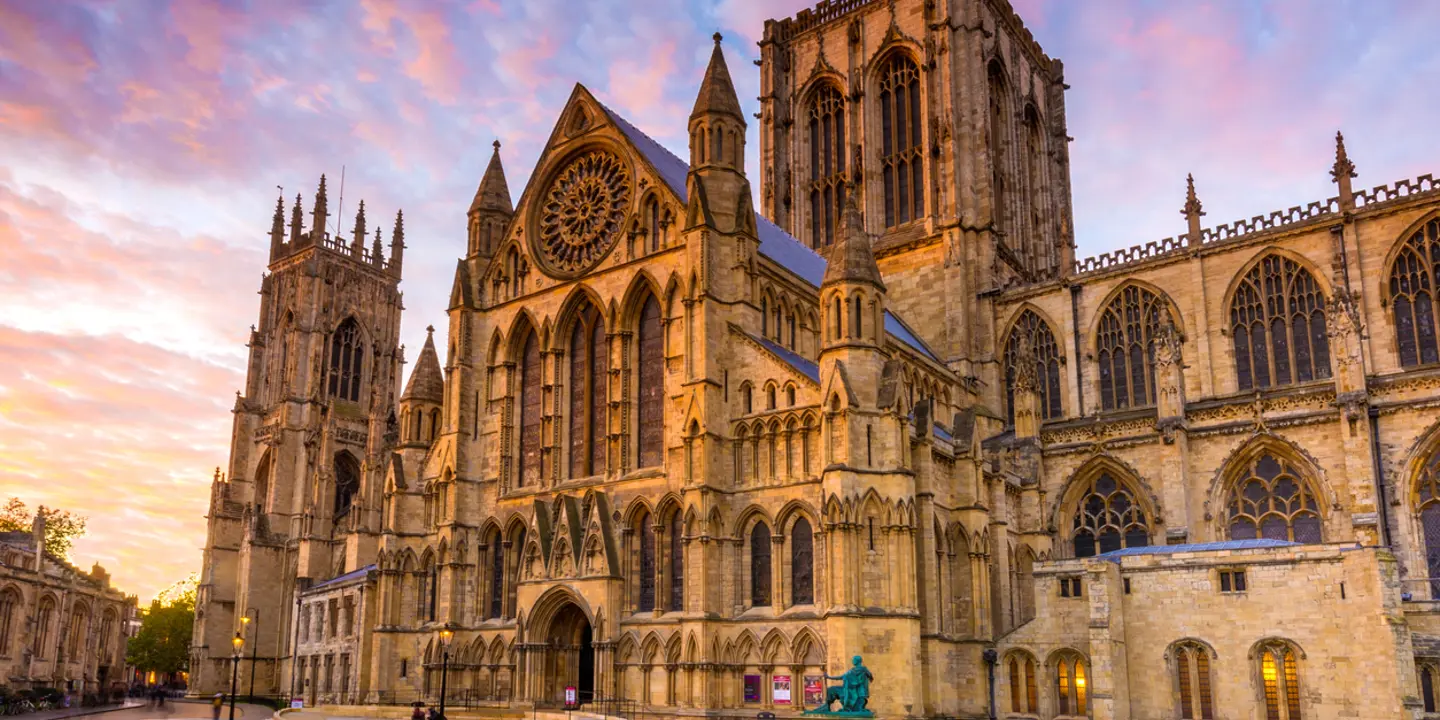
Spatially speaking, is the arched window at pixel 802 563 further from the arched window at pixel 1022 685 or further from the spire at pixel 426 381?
the spire at pixel 426 381

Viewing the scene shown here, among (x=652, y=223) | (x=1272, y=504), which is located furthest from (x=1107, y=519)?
(x=652, y=223)

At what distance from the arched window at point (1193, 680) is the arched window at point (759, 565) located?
40.5ft

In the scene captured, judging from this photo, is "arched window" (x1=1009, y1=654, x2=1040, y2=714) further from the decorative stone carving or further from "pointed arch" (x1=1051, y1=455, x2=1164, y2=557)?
the decorative stone carving

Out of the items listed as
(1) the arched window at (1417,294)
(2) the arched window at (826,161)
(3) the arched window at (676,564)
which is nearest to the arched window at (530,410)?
(3) the arched window at (676,564)

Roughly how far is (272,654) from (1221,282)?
187ft

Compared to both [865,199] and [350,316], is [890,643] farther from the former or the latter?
[350,316]

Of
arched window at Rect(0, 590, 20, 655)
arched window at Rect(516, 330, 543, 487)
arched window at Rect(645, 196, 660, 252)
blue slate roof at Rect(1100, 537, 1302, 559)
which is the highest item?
arched window at Rect(645, 196, 660, 252)

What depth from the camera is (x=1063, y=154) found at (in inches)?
2731

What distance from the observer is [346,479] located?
76938mm

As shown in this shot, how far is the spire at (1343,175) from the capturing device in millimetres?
44531

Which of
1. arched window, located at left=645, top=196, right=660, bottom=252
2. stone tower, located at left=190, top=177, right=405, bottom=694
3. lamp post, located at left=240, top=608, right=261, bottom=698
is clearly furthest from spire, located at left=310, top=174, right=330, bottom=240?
arched window, located at left=645, top=196, right=660, bottom=252

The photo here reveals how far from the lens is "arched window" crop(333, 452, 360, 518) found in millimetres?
75812

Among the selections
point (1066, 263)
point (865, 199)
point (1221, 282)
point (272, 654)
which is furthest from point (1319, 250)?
point (272, 654)

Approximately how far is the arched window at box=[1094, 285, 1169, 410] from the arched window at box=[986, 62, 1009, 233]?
1059 cm
